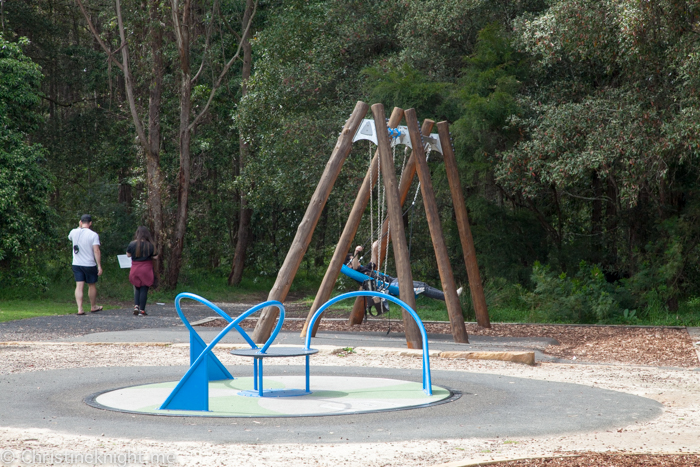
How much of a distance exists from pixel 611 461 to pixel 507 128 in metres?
11.6

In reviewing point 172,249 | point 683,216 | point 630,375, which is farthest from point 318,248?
point 630,375

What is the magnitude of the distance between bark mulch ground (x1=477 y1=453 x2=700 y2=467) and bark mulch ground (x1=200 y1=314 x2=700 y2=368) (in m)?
5.05

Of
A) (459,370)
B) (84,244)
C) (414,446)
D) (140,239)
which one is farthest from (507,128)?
(414,446)

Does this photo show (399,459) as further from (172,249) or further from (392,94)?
(172,249)

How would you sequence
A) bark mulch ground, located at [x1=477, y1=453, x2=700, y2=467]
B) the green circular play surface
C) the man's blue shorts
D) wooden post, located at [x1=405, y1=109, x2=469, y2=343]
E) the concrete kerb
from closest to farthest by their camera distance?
bark mulch ground, located at [x1=477, y1=453, x2=700, y2=467]
the green circular play surface
the concrete kerb
wooden post, located at [x1=405, y1=109, x2=469, y2=343]
the man's blue shorts

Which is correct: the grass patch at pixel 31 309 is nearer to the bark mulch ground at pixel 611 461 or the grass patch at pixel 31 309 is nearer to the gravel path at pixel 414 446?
the gravel path at pixel 414 446

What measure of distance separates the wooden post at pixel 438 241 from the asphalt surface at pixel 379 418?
3.10m

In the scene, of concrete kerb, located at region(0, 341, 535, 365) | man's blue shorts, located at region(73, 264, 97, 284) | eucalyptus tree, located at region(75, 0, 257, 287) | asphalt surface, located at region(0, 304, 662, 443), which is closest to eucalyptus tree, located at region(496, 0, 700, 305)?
concrete kerb, located at region(0, 341, 535, 365)

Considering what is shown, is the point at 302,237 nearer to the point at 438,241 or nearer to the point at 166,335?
the point at 438,241

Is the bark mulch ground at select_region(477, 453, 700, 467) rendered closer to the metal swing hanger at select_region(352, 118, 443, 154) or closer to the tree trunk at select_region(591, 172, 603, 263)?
the metal swing hanger at select_region(352, 118, 443, 154)

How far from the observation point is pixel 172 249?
72.8ft

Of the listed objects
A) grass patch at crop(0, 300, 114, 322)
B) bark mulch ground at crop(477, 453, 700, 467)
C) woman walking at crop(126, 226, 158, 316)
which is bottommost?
bark mulch ground at crop(477, 453, 700, 467)

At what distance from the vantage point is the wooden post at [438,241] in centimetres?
1054

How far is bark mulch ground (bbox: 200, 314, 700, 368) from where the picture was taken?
9.74m
